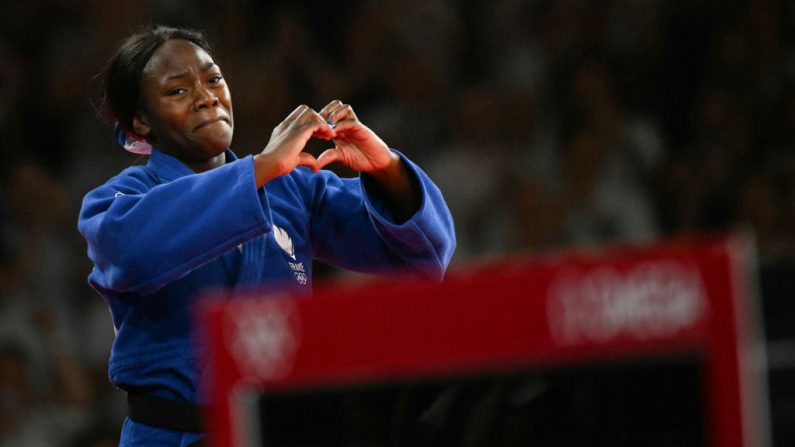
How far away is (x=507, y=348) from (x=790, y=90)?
3230 millimetres

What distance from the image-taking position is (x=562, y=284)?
91 centimetres

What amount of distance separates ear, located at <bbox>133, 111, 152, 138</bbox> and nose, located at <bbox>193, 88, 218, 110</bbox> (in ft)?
0.36

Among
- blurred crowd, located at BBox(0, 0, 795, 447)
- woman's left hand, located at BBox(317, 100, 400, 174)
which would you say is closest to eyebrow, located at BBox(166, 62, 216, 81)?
woman's left hand, located at BBox(317, 100, 400, 174)

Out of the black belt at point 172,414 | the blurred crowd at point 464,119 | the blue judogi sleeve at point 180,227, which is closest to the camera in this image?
the blue judogi sleeve at point 180,227

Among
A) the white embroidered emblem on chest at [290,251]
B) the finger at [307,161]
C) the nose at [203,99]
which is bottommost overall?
the white embroidered emblem on chest at [290,251]

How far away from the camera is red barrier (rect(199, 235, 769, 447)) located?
855 millimetres

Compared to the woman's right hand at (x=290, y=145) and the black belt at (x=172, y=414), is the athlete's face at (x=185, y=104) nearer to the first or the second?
the woman's right hand at (x=290, y=145)

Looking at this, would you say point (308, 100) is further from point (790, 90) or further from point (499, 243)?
point (790, 90)

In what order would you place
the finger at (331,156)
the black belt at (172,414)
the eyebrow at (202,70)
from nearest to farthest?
the black belt at (172,414)
the finger at (331,156)
the eyebrow at (202,70)

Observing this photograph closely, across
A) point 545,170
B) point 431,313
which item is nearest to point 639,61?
point 545,170

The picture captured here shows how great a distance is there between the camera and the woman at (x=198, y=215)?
5.59 feet

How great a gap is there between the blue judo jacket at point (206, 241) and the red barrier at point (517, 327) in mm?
717

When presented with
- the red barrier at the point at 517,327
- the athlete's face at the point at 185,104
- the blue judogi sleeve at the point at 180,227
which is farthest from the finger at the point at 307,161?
the red barrier at the point at 517,327

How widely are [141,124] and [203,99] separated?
0.47 feet
